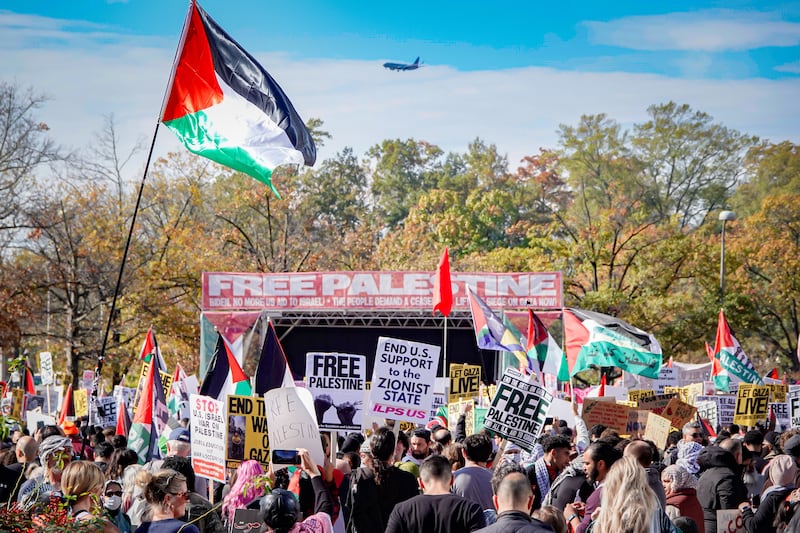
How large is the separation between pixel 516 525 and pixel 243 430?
13.7 feet

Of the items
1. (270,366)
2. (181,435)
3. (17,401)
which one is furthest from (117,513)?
(17,401)

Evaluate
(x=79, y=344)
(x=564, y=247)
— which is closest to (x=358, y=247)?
(x=564, y=247)

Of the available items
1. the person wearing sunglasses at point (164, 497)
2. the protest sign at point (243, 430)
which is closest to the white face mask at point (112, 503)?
the person wearing sunglasses at point (164, 497)

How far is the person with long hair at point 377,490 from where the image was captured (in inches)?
301

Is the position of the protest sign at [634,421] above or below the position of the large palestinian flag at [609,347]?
below

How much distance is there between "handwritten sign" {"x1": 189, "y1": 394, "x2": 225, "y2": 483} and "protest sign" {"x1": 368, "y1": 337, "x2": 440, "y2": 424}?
6.57 ft

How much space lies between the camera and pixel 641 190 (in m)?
68.1

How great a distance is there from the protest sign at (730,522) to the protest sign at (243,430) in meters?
3.67

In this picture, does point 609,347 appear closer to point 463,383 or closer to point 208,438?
point 463,383

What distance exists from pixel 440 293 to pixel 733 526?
42.8ft

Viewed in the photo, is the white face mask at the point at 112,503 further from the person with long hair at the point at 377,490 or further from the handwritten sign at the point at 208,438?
the handwritten sign at the point at 208,438

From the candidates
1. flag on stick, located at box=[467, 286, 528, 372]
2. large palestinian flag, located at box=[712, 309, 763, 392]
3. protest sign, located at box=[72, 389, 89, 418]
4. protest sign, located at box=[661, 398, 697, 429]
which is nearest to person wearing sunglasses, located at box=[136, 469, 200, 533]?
protest sign, located at box=[661, 398, 697, 429]

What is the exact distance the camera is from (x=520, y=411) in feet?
32.3

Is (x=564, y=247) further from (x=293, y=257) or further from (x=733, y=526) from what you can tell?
(x=733, y=526)
